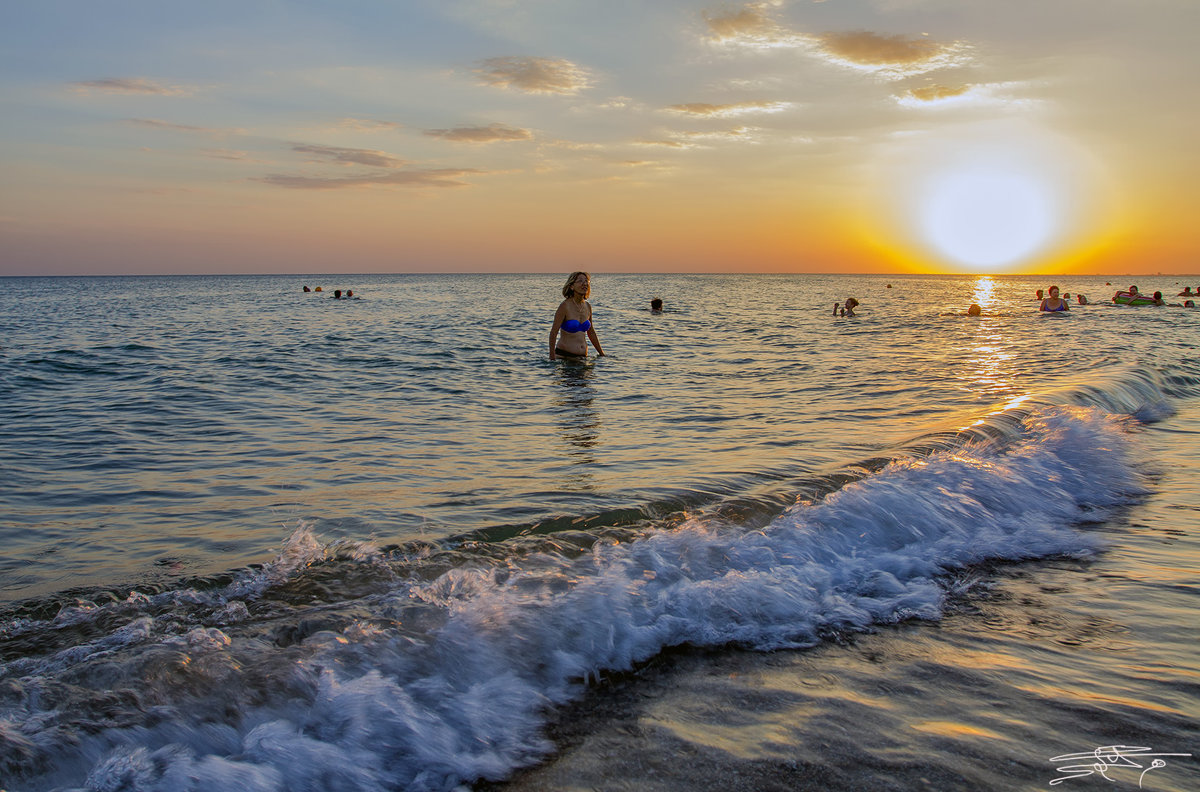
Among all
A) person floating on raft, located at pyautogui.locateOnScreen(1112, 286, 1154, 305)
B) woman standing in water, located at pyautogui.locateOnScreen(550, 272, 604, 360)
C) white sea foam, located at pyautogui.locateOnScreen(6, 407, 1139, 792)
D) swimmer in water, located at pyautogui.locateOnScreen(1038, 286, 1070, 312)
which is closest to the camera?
white sea foam, located at pyautogui.locateOnScreen(6, 407, 1139, 792)

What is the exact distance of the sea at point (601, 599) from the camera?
2.48 meters

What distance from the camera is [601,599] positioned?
11.8ft

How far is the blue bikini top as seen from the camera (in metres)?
14.0

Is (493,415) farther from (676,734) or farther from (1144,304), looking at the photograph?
(1144,304)

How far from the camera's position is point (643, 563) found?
162 inches

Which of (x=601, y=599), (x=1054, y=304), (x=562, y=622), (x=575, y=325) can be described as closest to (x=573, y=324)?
(x=575, y=325)

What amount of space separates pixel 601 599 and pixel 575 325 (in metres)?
10.7

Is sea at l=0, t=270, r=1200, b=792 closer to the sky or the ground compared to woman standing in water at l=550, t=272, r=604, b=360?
closer to the ground
